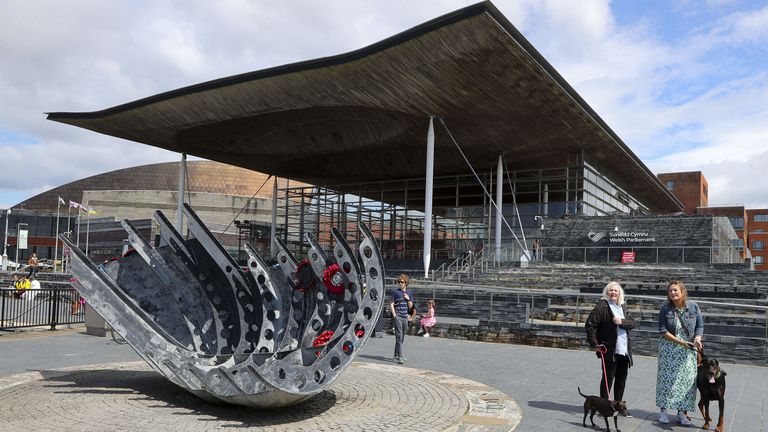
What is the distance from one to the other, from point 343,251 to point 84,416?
362 cm

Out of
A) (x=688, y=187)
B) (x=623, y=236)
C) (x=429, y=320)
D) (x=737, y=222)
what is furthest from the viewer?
(x=688, y=187)

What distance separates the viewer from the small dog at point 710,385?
7.13 m

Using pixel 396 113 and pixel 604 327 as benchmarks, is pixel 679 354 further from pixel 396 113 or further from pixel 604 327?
pixel 396 113

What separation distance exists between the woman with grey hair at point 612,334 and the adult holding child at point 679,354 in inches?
18.0

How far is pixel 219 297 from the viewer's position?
8.87 m

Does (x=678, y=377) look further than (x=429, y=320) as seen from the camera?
No

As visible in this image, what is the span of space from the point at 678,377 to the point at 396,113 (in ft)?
79.6

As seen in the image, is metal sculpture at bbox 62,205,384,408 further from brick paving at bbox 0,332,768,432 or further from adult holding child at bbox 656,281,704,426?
adult holding child at bbox 656,281,704,426

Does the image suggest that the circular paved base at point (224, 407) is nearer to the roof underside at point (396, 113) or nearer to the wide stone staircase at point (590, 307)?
the wide stone staircase at point (590, 307)

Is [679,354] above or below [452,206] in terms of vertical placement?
below

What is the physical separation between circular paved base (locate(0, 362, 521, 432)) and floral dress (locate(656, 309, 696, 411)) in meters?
1.83

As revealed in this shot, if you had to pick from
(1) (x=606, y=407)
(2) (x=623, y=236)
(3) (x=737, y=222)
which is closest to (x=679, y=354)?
(1) (x=606, y=407)

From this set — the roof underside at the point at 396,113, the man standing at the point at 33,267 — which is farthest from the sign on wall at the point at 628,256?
the man standing at the point at 33,267

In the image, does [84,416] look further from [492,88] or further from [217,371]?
[492,88]
